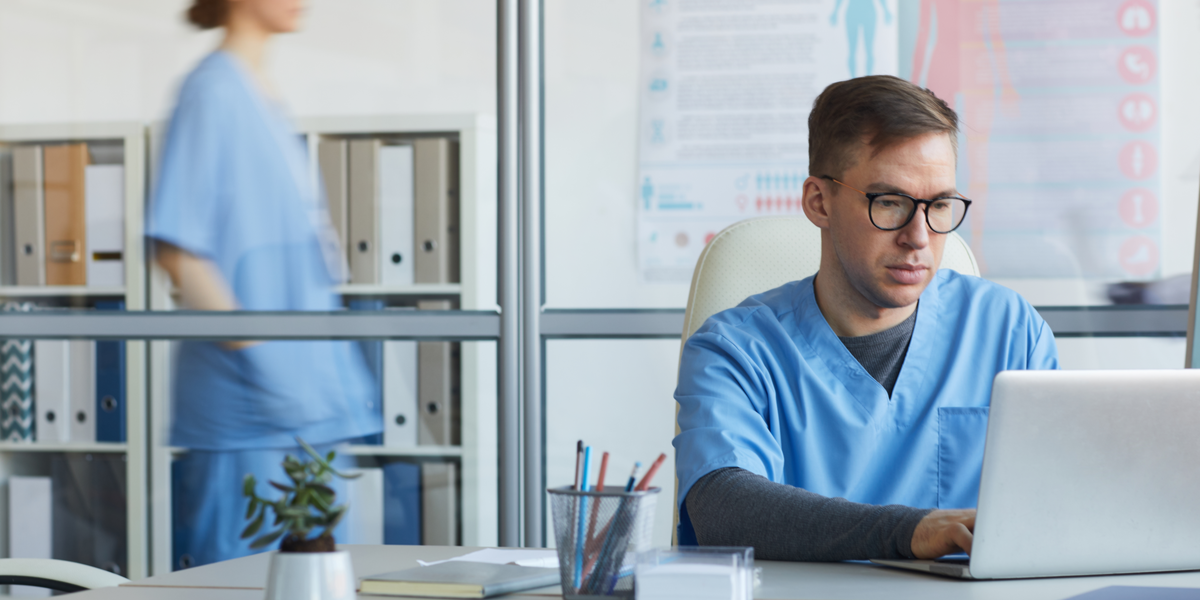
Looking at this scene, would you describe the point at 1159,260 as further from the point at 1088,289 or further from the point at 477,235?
the point at 477,235

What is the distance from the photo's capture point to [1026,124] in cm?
227

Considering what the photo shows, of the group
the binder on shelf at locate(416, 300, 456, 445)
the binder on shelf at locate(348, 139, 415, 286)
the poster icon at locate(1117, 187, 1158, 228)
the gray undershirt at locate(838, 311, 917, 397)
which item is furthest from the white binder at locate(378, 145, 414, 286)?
the poster icon at locate(1117, 187, 1158, 228)

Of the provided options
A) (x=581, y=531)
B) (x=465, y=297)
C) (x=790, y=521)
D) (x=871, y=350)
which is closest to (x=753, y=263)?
(x=871, y=350)

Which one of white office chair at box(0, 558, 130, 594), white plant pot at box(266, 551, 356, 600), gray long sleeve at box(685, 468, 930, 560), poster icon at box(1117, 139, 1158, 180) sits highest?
poster icon at box(1117, 139, 1158, 180)

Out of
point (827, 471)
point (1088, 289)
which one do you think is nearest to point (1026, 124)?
point (1088, 289)

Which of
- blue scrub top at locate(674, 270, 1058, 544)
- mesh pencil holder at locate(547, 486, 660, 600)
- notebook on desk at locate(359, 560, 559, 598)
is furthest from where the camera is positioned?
blue scrub top at locate(674, 270, 1058, 544)

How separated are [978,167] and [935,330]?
3.70 ft

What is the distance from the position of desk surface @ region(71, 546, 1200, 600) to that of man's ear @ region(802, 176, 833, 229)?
1.83 ft

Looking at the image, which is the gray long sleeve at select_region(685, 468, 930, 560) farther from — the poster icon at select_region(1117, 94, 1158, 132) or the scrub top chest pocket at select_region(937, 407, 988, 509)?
the poster icon at select_region(1117, 94, 1158, 132)

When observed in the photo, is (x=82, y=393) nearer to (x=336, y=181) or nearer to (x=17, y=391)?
(x=17, y=391)

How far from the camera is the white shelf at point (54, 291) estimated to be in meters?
2.52

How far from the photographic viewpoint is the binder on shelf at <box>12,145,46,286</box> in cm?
253

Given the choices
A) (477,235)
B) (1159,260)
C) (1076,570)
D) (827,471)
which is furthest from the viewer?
(477,235)

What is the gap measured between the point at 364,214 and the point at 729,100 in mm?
938
